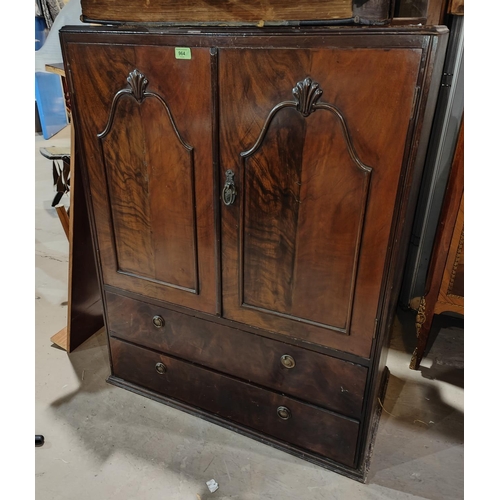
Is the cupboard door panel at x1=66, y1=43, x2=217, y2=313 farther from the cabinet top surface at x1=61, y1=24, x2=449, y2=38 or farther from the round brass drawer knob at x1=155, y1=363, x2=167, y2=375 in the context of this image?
the round brass drawer knob at x1=155, y1=363, x2=167, y2=375

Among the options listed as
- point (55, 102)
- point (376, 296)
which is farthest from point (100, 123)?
point (55, 102)

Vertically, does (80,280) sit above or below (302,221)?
below

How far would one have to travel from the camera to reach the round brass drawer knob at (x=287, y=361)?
1496 mm

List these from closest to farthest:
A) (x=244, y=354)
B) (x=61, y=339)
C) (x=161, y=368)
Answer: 1. (x=244, y=354)
2. (x=161, y=368)
3. (x=61, y=339)

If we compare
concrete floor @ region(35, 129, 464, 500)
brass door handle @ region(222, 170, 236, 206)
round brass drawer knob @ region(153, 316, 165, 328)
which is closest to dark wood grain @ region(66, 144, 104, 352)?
concrete floor @ region(35, 129, 464, 500)

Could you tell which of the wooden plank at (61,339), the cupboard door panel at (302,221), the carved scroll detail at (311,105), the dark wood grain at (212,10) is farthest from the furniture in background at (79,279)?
the carved scroll detail at (311,105)

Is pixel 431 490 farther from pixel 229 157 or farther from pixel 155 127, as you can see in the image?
pixel 155 127

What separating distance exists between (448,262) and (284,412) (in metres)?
0.95

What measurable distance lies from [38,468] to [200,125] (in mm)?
1367

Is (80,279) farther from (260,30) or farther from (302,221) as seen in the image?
(260,30)

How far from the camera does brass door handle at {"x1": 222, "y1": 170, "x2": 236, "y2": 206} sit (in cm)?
131

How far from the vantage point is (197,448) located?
168 centimetres

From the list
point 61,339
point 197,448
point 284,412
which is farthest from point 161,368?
point 61,339

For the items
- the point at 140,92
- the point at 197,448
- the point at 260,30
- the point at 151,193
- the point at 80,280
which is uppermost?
the point at 260,30
